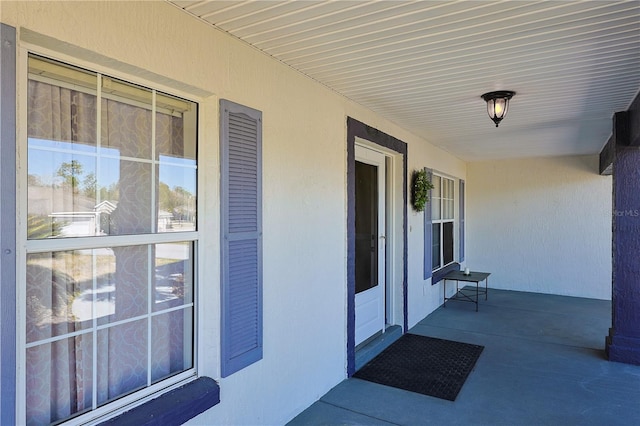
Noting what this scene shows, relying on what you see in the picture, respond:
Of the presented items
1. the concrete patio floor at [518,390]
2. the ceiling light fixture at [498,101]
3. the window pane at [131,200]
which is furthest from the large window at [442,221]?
the window pane at [131,200]

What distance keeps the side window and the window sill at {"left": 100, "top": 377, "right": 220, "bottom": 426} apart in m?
0.16

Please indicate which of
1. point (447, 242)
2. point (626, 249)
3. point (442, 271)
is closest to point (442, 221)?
point (447, 242)

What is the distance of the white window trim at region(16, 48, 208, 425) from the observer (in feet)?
4.76

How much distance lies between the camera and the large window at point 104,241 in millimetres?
1565

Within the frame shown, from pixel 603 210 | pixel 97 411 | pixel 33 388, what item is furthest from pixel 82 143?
pixel 603 210

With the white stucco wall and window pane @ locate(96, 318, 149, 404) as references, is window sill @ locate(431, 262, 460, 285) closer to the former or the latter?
the white stucco wall

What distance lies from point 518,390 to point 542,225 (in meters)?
4.88

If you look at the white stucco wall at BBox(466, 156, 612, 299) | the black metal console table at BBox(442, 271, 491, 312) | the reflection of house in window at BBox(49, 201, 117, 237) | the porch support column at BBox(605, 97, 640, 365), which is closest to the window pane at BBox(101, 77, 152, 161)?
the reflection of house in window at BBox(49, 201, 117, 237)

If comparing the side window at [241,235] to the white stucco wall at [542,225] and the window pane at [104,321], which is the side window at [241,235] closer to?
the window pane at [104,321]

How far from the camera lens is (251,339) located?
2.44 metres

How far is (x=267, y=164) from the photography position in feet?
8.57

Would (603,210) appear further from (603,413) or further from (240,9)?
(240,9)

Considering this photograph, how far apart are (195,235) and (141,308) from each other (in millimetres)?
450

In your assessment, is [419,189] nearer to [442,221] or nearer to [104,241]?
[442,221]
